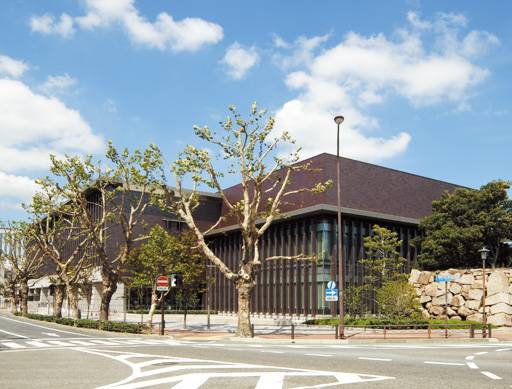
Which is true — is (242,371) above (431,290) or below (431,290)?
above

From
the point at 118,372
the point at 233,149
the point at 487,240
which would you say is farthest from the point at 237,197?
the point at 118,372

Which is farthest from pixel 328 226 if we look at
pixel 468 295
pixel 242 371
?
pixel 242 371

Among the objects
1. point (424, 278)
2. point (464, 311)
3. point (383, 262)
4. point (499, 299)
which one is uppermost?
point (383, 262)

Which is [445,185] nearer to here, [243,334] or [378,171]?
[378,171]

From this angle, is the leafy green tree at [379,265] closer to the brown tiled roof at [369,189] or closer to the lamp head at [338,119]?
the brown tiled roof at [369,189]

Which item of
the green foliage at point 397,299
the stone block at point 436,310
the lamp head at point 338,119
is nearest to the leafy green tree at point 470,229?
the stone block at point 436,310

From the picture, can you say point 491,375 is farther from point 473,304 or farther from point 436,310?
point 436,310

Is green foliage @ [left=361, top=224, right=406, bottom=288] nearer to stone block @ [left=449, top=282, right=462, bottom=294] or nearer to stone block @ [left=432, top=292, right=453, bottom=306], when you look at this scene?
stone block @ [left=432, top=292, right=453, bottom=306]

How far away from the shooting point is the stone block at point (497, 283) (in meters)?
40.0

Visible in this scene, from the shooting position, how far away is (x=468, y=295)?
42.1m

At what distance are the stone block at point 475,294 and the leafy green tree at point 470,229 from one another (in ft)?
18.9

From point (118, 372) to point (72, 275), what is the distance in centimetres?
3540

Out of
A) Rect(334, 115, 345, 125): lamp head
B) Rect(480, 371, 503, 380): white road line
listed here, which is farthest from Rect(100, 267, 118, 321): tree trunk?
Rect(480, 371, 503, 380): white road line

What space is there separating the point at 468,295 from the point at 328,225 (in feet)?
41.7
